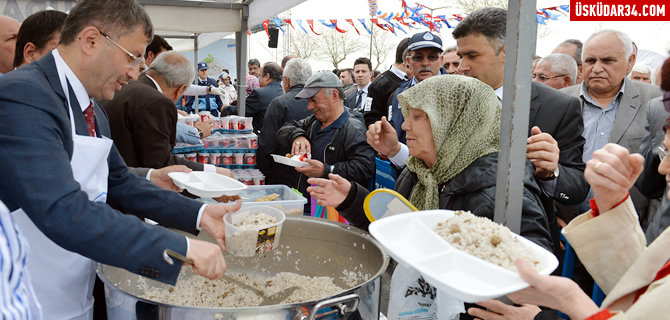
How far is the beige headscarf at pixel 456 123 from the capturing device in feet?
5.82

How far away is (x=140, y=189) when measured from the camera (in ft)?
6.29

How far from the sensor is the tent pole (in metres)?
1.28

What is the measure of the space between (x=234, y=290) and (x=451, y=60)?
3.61 meters

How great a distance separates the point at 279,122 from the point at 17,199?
10.6 feet

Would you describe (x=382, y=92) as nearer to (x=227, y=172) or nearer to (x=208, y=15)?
(x=208, y=15)

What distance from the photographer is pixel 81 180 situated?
5.23ft

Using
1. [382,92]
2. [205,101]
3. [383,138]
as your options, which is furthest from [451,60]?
[205,101]

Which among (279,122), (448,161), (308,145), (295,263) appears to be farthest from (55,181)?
(279,122)

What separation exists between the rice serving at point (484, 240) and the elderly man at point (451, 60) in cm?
367

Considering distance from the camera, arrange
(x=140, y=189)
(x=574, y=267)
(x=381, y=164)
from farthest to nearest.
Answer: (x=381, y=164) < (x=574, y=267) < (x=140, y=189)

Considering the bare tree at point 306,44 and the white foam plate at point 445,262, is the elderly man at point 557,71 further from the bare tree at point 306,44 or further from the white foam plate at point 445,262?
the bare tree at point 306,44

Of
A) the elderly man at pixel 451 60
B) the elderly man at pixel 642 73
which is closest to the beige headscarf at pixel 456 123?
the elderly man at pixel 451 60

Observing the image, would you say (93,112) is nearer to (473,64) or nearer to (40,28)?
(40,28)

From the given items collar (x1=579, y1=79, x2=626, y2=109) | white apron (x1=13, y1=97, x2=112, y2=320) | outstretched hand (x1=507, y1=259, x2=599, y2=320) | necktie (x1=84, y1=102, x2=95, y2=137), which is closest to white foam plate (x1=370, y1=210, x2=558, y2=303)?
outstretched hand (x1=507, y1=259, x2=599, y2=320)
